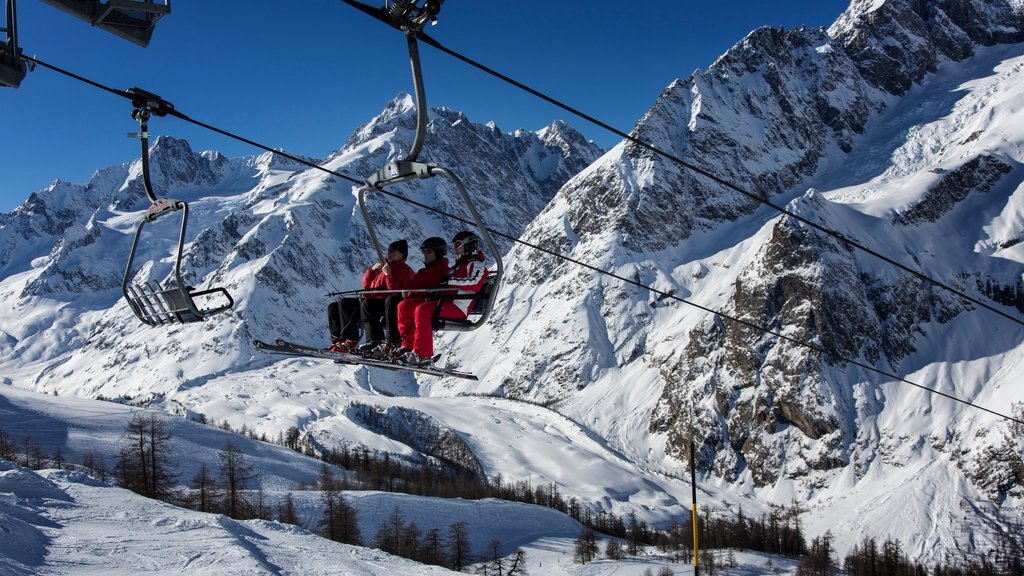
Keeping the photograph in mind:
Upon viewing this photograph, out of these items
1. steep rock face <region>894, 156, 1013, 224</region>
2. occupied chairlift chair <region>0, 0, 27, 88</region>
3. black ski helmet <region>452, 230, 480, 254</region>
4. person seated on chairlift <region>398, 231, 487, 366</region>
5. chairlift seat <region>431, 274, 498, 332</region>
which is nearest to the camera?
occupied chairlift chair <region>0, 0, 27, 88</region>

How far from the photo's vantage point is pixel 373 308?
14.2 m

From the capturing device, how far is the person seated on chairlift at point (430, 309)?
13195 millimetres

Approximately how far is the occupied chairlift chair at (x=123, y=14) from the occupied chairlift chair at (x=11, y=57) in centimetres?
128

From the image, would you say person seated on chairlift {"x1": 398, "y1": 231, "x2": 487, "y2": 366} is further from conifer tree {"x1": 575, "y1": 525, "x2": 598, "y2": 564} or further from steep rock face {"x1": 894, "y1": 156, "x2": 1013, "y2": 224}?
steep rock face {"x1": 894, "y1": 156, "x2": 1013, "y2": 224}

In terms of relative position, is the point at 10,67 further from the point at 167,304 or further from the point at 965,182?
the point at 965,182

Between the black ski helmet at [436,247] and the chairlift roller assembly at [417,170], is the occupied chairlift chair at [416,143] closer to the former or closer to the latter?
the chairlift roller assembly at [417,170]

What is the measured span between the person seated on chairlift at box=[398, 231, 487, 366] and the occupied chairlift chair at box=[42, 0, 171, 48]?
5.62 m

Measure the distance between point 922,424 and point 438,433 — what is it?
3192 inches

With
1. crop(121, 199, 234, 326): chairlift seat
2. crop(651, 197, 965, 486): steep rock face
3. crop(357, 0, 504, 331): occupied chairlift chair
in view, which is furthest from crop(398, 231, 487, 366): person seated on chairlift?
crop(651, 197, 965, 486): steep rock face

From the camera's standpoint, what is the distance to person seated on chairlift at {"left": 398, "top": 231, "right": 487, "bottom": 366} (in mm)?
13195

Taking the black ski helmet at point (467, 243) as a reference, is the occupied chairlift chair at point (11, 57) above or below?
above

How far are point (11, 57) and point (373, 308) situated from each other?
653 cm

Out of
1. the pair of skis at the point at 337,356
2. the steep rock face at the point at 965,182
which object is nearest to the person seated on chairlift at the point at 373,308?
the pair of skis at the point at 337,356

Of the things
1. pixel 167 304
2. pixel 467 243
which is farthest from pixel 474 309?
pixel 167 304
